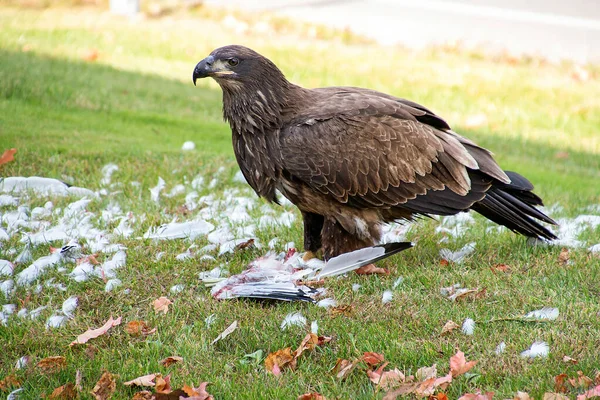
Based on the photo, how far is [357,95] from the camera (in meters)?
5.09

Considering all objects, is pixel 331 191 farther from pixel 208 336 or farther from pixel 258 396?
pixel 258 396

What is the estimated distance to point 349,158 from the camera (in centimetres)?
478

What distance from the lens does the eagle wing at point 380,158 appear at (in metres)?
4.75

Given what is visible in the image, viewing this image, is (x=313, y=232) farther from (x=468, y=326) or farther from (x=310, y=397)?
(x=310, y=397)

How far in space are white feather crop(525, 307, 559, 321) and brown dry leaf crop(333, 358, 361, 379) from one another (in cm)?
107

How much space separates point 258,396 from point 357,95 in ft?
7.38

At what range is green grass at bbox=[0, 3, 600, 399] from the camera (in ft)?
12.6

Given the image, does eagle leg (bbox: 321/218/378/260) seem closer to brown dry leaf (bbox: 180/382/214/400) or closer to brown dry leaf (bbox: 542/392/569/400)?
brown dry leaf (bbox: 180/382/214/400)

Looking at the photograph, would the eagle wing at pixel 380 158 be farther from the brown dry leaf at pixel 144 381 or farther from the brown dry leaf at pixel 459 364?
the brown dry leaf at pixel 144 381

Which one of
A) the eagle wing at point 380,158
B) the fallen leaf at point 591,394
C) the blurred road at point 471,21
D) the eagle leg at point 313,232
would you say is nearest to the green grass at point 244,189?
the fallen leaf at point 591,394

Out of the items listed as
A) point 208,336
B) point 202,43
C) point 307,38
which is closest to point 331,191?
point 208,336

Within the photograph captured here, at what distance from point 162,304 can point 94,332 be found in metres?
0.47

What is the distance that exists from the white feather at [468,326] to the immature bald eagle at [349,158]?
905 mm

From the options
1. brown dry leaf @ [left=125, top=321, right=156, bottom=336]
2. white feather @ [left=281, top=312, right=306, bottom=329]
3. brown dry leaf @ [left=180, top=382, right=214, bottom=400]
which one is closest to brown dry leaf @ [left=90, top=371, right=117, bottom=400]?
brown dry leaf @ [left=180, top=382, right=214, bottom=400]
